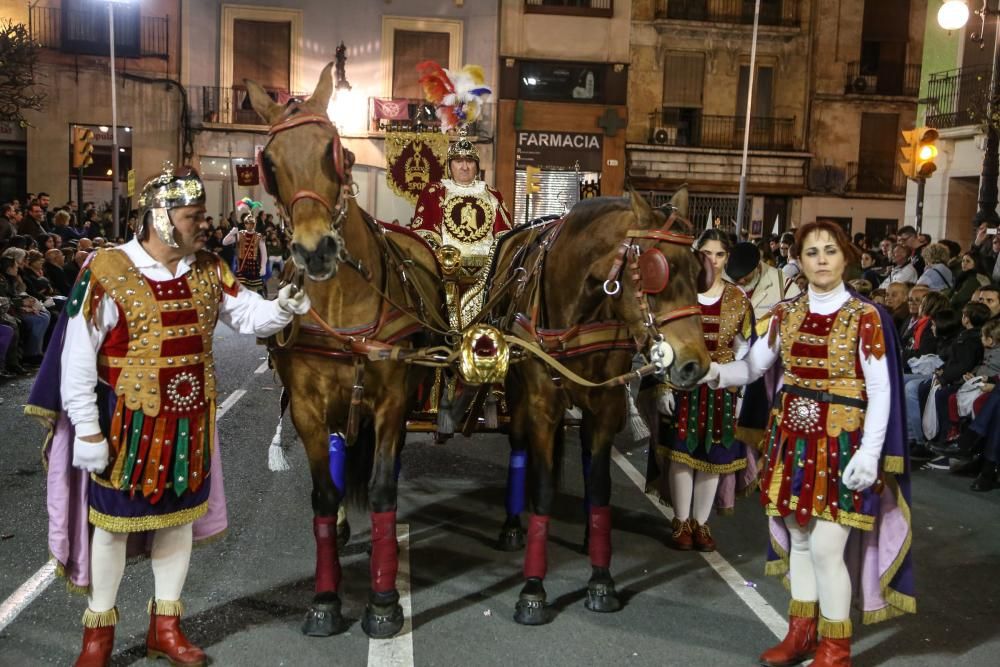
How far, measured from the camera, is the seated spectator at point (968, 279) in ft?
35.8

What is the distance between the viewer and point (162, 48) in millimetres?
26906

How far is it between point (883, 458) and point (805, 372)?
19.9 inches

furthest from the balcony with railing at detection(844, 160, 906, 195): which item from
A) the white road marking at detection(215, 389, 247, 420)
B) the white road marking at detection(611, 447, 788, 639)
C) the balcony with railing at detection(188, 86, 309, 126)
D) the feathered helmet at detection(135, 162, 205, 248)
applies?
the feathered helmet at detection(135, 162, 205, 248)

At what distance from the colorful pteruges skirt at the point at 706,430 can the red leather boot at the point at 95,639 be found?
3.47 m

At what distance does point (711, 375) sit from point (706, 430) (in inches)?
61.5

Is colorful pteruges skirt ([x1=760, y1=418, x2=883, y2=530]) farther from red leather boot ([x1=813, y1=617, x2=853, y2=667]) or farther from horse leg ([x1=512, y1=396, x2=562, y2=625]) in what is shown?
horse leg ([x1=512, y1=396, x2=562, y2=625])

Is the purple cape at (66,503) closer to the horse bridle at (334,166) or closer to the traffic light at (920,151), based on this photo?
the horse bridle at (334,166)

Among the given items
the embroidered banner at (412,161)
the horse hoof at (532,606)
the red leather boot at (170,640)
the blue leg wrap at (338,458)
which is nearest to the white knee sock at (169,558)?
the red leather boot at (170,640)

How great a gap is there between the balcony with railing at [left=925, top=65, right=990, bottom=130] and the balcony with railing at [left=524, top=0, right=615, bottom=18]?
35.6 feet

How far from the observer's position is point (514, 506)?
6004 mm

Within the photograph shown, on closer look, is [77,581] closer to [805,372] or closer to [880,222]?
[805,372]

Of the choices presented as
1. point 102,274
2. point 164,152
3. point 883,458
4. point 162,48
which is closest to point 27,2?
point 162,48

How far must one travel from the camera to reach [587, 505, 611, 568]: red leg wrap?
5051mm

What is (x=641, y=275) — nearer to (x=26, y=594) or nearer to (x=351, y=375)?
(x=351, y=375)
